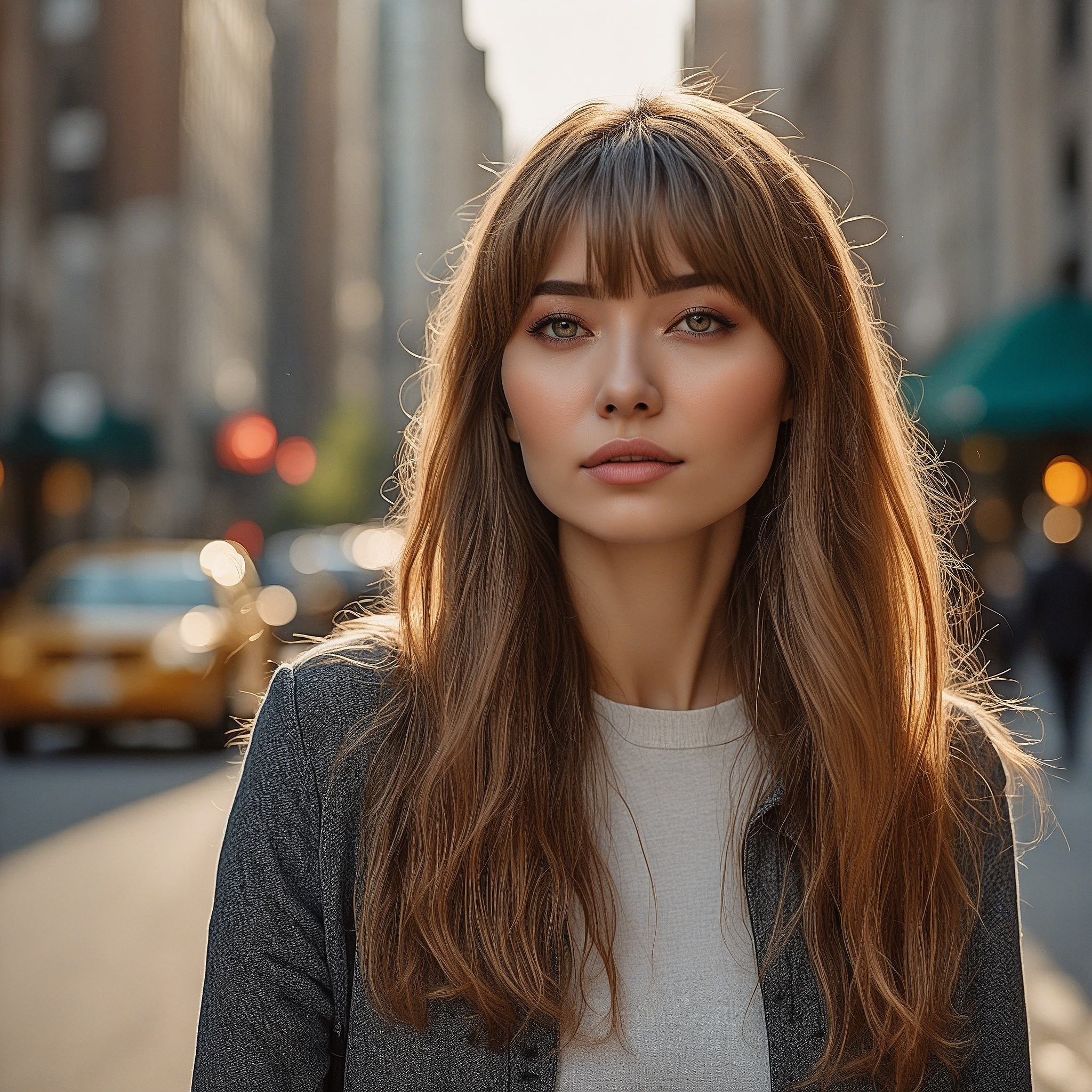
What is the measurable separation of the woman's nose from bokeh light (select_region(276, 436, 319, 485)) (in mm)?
20890

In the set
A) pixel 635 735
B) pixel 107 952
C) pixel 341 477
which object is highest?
Result: pixel 635 735

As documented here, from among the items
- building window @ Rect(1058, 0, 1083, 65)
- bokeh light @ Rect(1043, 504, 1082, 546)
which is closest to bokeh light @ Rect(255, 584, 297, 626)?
bokeh light @ Rect(1043, 504, 1082, 546)

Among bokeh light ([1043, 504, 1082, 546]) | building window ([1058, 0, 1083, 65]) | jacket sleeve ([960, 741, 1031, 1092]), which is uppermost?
building window ([1058, 0, 1083, 65])

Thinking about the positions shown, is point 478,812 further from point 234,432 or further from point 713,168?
point 234,432

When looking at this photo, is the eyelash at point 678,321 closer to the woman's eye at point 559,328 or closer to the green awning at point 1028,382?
the woman's eye at point 559,328

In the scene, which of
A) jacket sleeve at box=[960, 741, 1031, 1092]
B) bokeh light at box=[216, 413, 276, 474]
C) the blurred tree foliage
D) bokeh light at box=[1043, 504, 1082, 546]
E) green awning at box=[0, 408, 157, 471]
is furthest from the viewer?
the blurred tree foliage

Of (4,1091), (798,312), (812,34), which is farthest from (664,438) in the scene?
(812,34)

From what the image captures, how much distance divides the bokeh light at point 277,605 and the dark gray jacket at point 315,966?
15.9 metres

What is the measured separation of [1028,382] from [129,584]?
508 inches

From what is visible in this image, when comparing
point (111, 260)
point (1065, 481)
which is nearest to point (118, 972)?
point (1065, 481)

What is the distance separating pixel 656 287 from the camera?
214cm

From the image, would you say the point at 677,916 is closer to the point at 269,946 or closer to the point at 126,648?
the point at 269,946

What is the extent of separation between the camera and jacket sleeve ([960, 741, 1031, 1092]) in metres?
2.23

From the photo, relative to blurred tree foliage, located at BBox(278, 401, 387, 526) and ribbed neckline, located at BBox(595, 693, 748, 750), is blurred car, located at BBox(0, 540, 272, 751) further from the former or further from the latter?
blurred tree foliage, located at BBox(278, 401, 387, 526)
